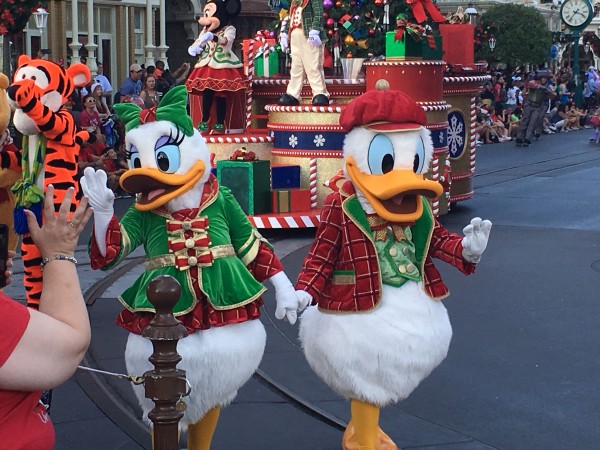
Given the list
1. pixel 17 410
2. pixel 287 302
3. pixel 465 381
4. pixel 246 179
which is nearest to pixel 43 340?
pixel 17 410

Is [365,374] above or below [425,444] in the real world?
above

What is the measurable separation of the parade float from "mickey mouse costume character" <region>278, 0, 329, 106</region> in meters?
0.17

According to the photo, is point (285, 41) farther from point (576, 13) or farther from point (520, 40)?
point (520, 40)

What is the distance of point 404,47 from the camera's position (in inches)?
432

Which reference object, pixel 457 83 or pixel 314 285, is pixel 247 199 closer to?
pixel 457 83

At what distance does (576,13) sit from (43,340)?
102 feet

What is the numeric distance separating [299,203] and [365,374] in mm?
6442

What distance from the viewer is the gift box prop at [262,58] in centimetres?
1255

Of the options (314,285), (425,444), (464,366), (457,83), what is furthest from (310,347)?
(457,83)

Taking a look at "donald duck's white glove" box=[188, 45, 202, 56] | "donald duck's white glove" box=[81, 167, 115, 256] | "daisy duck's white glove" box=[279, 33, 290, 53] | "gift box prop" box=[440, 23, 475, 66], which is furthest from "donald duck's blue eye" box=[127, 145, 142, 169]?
"gift box prop" box=[440, 23, 475, 66]

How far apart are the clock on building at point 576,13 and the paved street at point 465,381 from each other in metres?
22.1

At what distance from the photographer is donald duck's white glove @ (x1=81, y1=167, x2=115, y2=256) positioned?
4.60m

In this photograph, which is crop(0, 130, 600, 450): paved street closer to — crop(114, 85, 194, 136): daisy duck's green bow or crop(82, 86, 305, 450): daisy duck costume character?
crop(82, 86, 305, 450): daisy duck costume character

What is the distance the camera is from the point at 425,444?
209 inches
